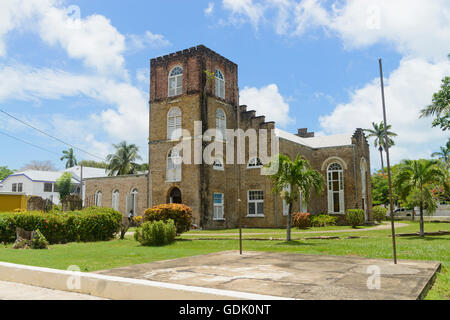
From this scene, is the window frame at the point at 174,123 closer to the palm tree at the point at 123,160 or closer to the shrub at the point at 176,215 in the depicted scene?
the shrub at the point at 176,215

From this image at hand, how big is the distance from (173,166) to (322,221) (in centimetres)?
1154

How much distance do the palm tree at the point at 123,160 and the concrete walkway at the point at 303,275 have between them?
44898mm

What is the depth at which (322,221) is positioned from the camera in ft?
87.4

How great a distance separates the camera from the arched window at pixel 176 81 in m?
28.0

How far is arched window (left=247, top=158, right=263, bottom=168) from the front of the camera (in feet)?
92.5

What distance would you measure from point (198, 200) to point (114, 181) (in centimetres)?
1106

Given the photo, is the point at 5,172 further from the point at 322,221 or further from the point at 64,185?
the point at 322,221

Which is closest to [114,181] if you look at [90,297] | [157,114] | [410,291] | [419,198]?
[157,114]

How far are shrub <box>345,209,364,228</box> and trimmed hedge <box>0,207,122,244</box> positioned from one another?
16215 millimetres

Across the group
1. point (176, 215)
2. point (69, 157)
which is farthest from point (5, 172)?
point (176, 215)

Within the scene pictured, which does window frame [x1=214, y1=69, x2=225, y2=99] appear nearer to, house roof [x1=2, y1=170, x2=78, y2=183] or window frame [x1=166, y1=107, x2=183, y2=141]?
window frame [x1=166, y1=107, x2=183, y2=141]

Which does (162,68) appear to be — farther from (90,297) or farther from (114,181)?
(90,297)

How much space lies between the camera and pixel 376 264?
8.27 m

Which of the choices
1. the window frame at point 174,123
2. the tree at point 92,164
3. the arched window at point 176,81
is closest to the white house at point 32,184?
the tree at point 92,164
